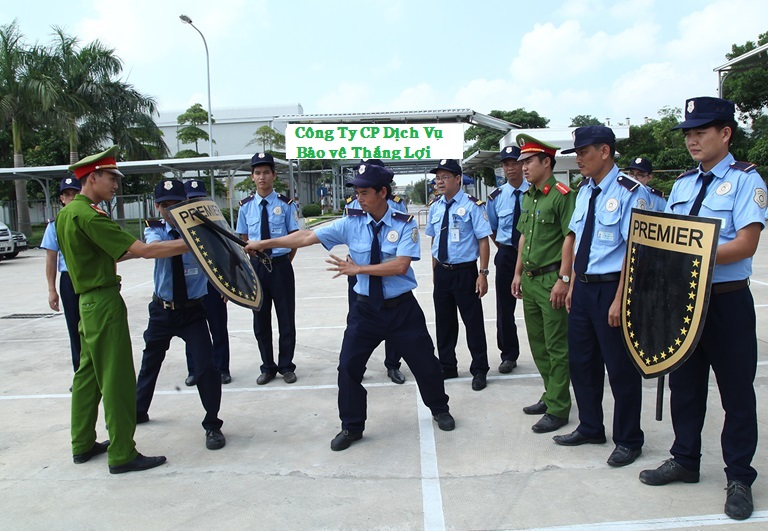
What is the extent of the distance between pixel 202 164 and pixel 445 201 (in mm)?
18055

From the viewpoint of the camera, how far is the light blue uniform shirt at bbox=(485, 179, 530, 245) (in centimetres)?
539

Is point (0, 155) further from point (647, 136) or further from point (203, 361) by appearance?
point (647, 136)

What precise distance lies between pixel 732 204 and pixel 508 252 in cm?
260

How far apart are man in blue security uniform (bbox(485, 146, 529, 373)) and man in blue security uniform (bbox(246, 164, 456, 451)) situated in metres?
1.58

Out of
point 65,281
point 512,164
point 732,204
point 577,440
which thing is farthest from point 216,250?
point 732,204

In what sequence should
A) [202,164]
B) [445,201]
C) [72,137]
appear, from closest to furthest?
[445,201] → [202,164] → [72,137]

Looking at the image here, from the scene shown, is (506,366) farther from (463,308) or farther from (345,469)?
(345,469)

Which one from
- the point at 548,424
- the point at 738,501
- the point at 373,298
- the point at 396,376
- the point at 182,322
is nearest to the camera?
the point at 738,501

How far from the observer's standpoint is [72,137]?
80.0 feet

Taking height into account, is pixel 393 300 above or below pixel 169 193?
below

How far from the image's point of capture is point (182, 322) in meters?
4.09

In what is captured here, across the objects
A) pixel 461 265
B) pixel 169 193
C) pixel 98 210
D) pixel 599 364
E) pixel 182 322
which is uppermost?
pixel 169 193

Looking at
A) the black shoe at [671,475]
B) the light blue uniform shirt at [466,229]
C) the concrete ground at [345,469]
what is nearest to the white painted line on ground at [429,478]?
the concrete ground at [345,469]

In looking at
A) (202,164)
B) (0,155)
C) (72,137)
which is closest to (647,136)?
(202,164)
